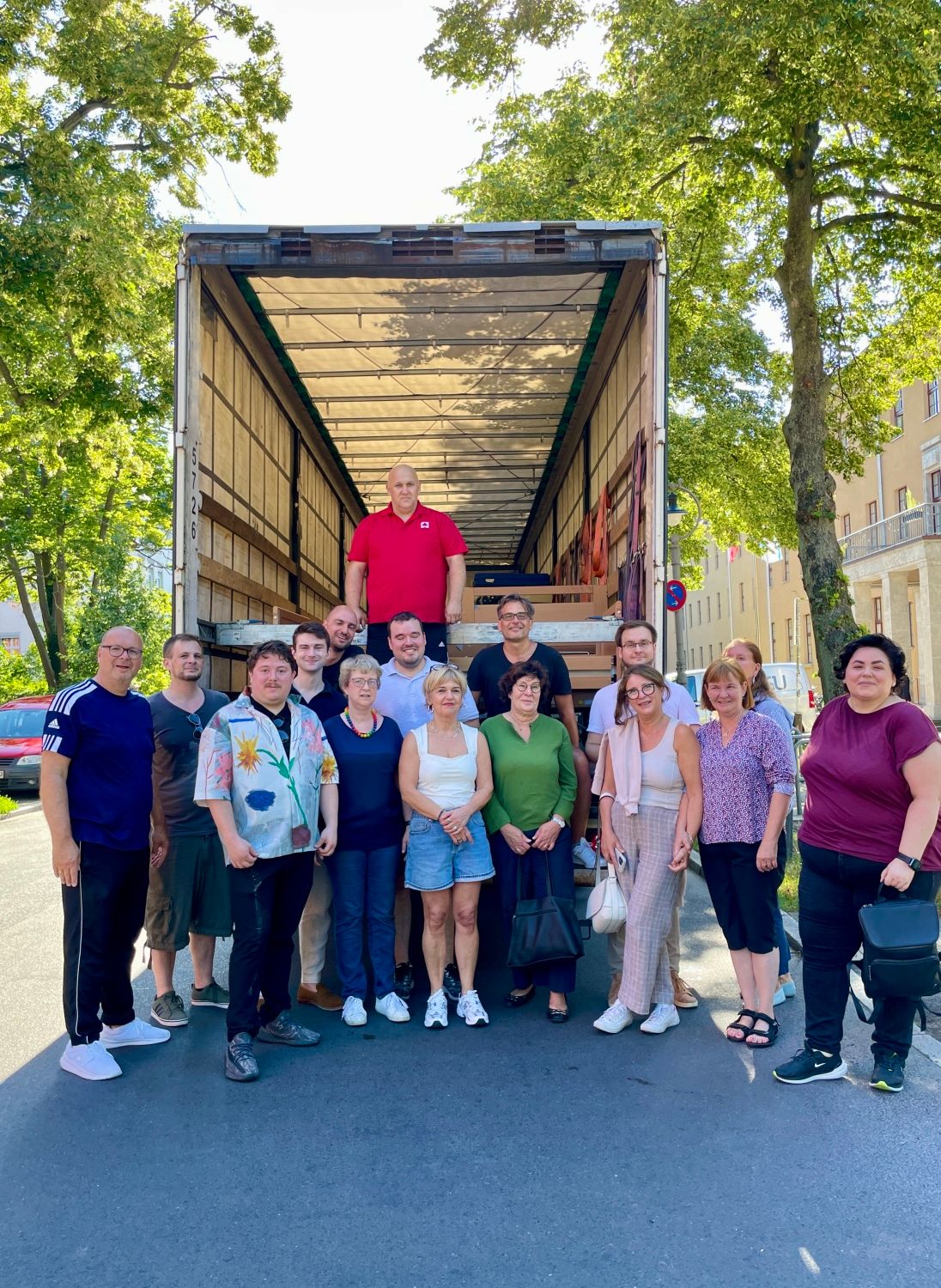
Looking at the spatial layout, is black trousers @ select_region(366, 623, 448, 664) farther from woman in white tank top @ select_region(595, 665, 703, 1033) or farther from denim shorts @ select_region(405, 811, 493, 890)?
woman in white tank top @ select_region(595, 665, 703, 1033)

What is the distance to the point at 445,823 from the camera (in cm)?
509

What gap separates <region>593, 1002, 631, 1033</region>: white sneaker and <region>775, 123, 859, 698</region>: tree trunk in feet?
22.7

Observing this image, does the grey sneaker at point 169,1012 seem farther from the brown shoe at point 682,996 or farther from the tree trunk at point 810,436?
the tree trunk at point 810,436

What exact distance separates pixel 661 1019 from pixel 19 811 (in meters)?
13.1

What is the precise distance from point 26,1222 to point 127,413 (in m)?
13.5

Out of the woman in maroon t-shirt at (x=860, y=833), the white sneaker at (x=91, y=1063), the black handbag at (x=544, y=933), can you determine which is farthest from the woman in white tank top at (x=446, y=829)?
the woman in maroon t-shirt at (x=860, y=833)

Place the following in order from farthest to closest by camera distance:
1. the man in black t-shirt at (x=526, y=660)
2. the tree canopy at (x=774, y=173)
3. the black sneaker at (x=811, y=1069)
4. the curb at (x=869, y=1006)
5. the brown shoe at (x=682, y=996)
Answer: the tree canopy at (x=774, y=173)
the man in black t-shirt at (x=526, y=660)
the brown shoe at (x=682, y=996)
the curb at (x=869, y=1006)
the black sneaker at (x=811, y=1069)

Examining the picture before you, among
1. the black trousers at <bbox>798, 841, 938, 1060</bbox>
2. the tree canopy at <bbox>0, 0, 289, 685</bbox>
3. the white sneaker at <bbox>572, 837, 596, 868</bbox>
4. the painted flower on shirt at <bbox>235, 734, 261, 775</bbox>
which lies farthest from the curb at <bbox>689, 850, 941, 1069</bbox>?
the tree canopy at <bbox>0, 0, 289, 685</bbox>

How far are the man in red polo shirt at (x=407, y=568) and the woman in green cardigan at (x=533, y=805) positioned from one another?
1.26 metres

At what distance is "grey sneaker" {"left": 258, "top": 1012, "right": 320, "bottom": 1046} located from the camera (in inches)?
192

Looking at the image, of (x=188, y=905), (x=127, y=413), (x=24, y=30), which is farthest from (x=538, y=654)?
(x=24, y=30)

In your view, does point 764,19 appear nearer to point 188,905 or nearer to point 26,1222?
point 188,905

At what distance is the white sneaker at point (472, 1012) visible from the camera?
202 inches

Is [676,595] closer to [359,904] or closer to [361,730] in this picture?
[361,730]
